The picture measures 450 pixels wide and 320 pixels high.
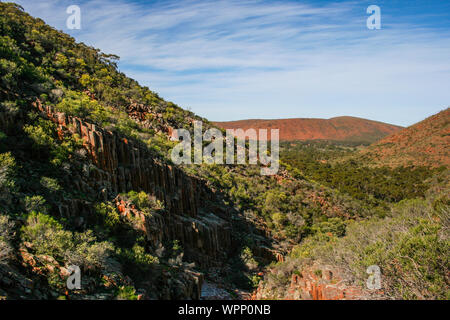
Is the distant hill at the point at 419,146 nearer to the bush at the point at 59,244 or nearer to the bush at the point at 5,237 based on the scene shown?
the bush at the point at 59,244

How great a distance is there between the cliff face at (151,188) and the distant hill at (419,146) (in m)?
58.9

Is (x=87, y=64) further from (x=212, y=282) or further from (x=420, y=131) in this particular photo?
(x=420, y=131)

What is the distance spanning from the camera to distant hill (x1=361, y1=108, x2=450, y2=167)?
59625 mm

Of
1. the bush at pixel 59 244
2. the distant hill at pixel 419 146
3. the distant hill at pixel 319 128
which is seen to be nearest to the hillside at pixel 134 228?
the bush at pixel 59 244

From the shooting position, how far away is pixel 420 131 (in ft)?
246

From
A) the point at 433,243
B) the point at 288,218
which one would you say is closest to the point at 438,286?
the point at 433,243

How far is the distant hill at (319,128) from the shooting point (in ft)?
560

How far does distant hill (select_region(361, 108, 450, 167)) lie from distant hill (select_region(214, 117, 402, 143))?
8827 cm

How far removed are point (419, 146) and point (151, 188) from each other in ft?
243

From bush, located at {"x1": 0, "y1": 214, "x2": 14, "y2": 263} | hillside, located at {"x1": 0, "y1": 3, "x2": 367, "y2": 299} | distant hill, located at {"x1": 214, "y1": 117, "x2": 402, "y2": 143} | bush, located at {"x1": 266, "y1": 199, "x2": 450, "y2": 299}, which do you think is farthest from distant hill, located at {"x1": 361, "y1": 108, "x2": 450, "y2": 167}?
distant hill, located at {"x1": 214, "y1": 117, "x2": 402, "y2": 143}

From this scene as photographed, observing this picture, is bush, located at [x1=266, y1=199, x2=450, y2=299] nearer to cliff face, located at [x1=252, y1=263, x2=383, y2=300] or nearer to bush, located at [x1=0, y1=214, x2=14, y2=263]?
cliff face, located at [x1=252, y1=263, x2=383, y2=300]

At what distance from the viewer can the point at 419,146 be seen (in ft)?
218

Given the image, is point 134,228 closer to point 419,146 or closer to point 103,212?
point 103,212
